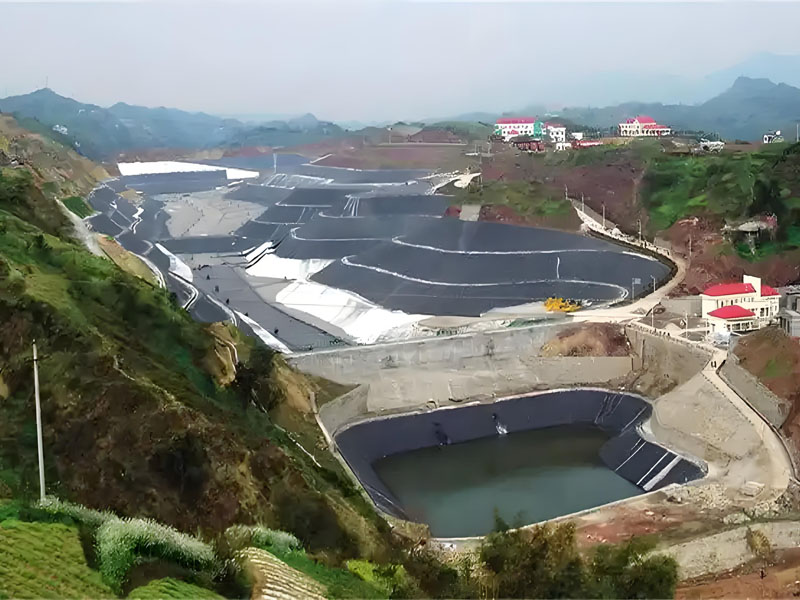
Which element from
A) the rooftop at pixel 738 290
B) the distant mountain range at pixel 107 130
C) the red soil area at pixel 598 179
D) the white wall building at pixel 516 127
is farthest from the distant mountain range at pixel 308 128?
the rooftop at pixel 738 290

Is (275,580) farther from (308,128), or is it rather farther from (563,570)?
(308,128)

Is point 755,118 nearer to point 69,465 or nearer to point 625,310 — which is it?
point 625,310

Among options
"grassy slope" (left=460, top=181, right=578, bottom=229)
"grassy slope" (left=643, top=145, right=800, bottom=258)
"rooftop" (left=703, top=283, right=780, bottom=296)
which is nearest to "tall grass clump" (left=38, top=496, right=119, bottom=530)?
"rooftop" (left=703, top=283, right=780, bottom=296)

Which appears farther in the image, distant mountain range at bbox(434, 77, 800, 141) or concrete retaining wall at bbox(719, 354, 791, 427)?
distant mountain range at bbox(434, 77, 800, 141)

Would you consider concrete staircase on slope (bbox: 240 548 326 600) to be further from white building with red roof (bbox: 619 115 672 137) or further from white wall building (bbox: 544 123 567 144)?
white wall building (bbox: 544 123 567 144)

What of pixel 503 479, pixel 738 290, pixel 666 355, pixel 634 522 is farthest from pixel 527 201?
pixel 634 522

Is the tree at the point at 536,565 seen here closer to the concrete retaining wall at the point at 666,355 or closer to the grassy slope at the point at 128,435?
the grassy slope at the point at 128,435

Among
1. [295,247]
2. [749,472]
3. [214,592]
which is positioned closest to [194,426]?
[214,592]

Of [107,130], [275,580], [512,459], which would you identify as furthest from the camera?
[107,130]
